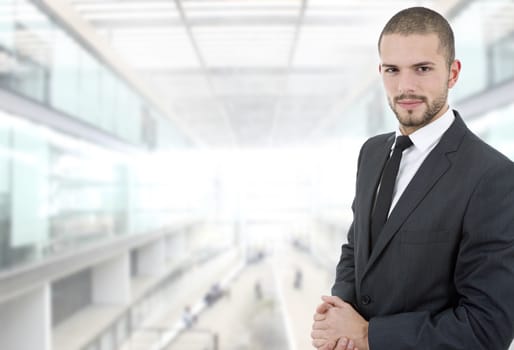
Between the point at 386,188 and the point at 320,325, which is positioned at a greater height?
the point at 386,188

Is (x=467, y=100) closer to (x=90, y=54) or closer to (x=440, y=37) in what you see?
(x=440, y=37)

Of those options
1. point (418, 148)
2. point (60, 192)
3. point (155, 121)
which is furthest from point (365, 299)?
point (155, 121)

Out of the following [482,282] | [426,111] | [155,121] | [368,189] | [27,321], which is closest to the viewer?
[482,282]

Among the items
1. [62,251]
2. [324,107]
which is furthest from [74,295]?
[324,107]

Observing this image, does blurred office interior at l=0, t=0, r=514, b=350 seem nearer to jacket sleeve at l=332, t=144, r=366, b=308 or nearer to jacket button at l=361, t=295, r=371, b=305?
jacket sleeve at l=332, t=144, r=366, b=308

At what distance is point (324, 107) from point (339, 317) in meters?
9.95

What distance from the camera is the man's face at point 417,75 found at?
0.91 meters

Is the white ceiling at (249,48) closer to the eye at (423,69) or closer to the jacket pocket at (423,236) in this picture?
the eye at (423,69)

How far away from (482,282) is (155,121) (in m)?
10.2

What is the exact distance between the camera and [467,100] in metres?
3.42

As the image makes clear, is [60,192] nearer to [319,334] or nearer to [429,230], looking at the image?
[319,334]

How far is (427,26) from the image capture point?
913 mm

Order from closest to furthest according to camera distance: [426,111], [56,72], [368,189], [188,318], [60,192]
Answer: [426,111] → [368,189] → [56,72] → [60,192] → [188,318]

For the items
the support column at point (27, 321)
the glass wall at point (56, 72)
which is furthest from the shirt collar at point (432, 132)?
the support column at point (27, 321)
